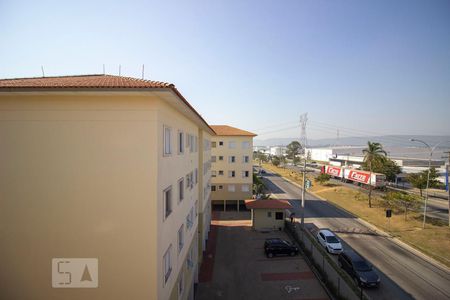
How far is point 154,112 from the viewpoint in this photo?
728cm

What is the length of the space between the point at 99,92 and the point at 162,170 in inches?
Result: 121

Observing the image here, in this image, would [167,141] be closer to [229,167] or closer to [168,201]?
[168,201]

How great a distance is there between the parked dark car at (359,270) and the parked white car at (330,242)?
7.48 feet

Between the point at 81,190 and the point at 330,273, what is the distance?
18311 millimetres

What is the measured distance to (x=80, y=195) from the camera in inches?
285

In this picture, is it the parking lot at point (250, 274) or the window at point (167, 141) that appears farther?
the parking lot at point (250, 274)

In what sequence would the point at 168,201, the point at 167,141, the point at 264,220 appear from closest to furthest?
the point at 167,141, the point at 168,201, the point at 264,220

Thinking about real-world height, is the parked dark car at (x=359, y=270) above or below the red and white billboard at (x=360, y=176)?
below

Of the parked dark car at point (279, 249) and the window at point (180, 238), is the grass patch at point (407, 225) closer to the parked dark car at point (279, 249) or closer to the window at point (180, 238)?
the parked dark car at point (279, 249)

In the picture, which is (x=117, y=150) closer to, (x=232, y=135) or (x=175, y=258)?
(x=175, y=258)

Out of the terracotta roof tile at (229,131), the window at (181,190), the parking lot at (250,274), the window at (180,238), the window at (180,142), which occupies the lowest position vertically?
the parking lot at (250,274)

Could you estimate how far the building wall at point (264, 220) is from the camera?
2809 centimetres

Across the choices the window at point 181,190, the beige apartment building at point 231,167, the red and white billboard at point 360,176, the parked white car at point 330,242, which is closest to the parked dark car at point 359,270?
the parked white car at point 330,242

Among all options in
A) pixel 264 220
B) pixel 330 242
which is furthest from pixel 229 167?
pixel 330 242
